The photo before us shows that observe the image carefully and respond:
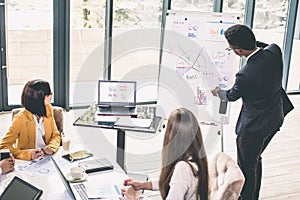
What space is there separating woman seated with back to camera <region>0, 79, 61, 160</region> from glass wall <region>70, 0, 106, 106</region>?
3.04 m

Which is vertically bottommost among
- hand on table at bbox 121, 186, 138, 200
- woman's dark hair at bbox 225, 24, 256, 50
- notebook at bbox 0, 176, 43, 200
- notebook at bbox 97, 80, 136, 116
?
hand on table at bbox 121, 186, 138, 200

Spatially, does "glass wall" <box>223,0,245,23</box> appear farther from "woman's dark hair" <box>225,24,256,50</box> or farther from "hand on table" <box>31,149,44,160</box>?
"hand on table" <box>31,149,44,160</box>

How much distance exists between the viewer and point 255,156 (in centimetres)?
323

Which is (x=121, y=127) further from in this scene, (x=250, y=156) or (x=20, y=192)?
(x=20, y=192)

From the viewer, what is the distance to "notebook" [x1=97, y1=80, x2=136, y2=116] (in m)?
3.55

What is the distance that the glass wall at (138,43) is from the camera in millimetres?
6043

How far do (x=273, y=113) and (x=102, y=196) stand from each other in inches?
63.5

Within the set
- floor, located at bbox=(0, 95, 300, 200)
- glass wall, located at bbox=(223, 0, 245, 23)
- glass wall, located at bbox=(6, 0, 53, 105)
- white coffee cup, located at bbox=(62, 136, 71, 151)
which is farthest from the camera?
glass wall, located at bbox=(223, 0, 245, 23)

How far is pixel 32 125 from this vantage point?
284 cm

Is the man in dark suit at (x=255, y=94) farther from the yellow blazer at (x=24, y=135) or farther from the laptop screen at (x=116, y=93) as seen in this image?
the yellow blazer at (x=24, y=135)

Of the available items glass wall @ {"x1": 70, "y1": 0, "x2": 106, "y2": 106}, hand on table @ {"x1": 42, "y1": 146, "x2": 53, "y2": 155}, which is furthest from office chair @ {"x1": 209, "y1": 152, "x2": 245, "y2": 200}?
glass wall @ {"x1": 70, "y1": 0, "x2": 106, "y2": 106}

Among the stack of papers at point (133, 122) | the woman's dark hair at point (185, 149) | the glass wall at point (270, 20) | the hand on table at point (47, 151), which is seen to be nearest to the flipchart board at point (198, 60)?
the stack of papers at point (133, 122)

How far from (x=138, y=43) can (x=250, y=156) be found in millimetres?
3530

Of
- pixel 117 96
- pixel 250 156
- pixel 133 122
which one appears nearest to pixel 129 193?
pixel 133 122
